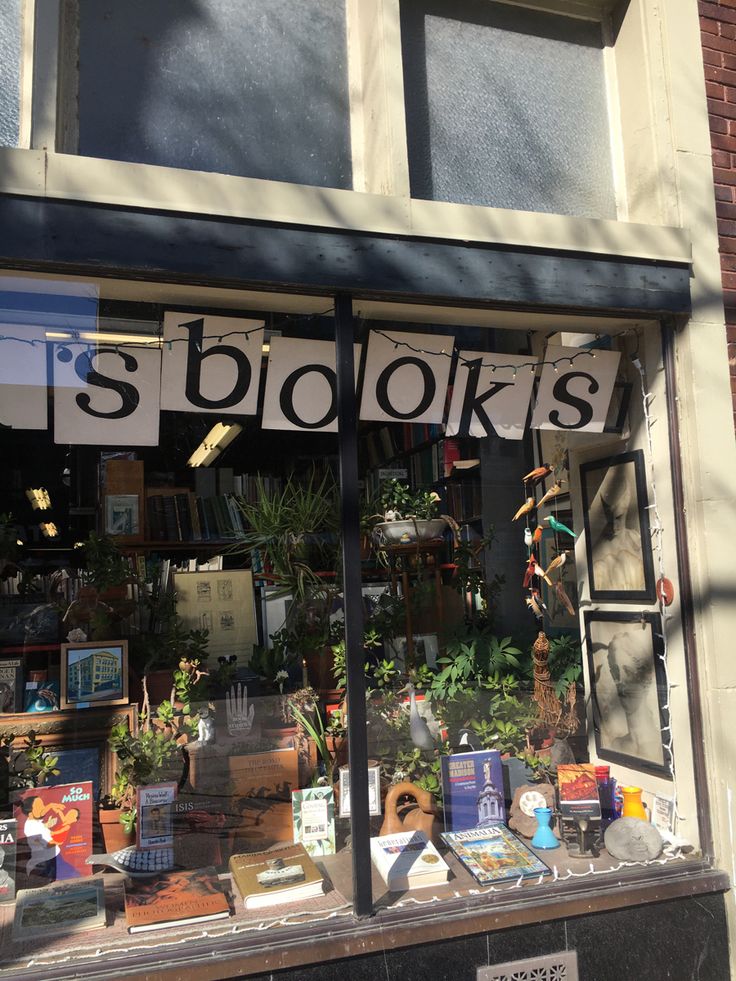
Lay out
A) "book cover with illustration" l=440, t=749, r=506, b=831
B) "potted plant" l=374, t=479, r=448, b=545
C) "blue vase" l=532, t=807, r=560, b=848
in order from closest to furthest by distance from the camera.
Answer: "blue vase" l=532, t=807, r=560, b=848
"book cover with illustration" l=440, t=749, r=506, b=831
"potted plant" l=374, t=479, r=448, b=545

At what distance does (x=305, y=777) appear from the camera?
385cm

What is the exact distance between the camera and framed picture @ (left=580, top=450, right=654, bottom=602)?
4.16 m

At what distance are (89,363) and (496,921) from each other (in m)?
2.91

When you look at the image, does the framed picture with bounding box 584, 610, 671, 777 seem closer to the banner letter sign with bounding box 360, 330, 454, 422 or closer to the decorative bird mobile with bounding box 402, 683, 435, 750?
the decorative bird mobile with bounding box 402, 683, 435, 750

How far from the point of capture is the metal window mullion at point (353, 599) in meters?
3.38

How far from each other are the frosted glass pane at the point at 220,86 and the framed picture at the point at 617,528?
2009mm

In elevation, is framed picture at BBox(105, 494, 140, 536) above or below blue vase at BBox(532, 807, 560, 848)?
above

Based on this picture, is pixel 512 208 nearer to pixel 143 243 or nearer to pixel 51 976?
pixel 143 243

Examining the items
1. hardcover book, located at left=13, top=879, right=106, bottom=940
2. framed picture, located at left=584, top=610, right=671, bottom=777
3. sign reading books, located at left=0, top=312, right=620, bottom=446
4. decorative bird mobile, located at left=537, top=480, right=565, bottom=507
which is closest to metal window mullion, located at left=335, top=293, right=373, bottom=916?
sign reading books, located at left=0, top=312, right=620, bottom=446

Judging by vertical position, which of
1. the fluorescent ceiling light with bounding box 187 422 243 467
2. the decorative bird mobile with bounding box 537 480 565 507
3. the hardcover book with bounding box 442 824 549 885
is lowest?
the hardcover book with bounding box 442 824 549 885

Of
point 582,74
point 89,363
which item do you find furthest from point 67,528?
point 582,74

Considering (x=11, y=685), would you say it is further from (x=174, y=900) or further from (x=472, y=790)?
(x=472, y=790)

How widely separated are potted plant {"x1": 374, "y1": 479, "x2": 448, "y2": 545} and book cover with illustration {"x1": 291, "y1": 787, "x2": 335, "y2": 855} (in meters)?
1.25

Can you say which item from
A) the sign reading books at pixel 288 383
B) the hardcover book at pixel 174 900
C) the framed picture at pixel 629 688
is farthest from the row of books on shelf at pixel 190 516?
the framed picture at pixel 629 688
